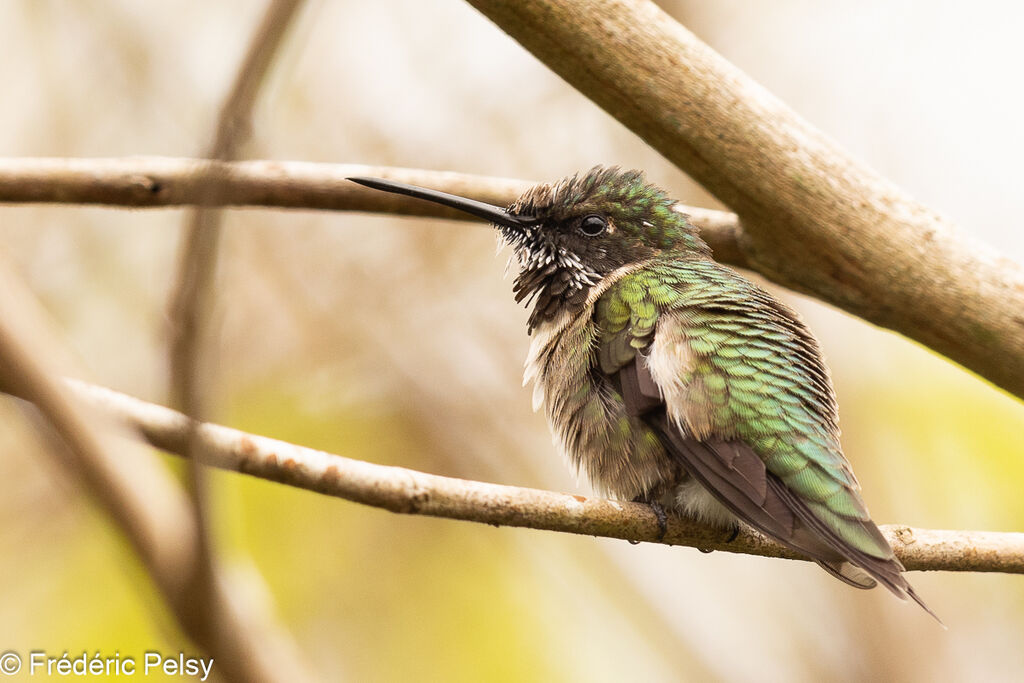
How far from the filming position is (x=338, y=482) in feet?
8.65

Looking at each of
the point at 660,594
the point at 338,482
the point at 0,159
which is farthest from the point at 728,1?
the point at 338,482

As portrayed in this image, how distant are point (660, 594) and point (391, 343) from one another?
3208 mm

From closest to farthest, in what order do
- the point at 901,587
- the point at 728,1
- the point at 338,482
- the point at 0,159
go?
the point at 338,482, the point at 901,587, the point at 0,159, the point at 728,1

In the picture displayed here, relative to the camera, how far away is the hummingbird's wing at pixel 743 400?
3.48m

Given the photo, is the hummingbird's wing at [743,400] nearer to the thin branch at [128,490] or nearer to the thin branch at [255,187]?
the thin branch at [255,187]

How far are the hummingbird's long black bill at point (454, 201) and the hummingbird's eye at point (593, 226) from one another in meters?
0.26

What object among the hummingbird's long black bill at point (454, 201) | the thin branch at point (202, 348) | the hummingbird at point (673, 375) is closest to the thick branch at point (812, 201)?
the hummingbird at point (673, 375)

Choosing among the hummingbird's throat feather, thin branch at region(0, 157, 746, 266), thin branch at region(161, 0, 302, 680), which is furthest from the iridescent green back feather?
thin branch at region(161, 0, 302, 680)

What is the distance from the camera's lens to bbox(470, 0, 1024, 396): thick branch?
379 centimetres

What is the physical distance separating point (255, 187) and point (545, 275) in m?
1.45

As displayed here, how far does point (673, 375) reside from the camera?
3977 mm

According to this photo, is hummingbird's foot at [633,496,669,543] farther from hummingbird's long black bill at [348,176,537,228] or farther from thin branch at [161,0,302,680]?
thin branch at [161,0,302,680]

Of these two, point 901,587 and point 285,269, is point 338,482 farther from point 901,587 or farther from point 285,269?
point 285,269

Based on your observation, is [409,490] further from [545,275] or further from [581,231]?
[581,231]
